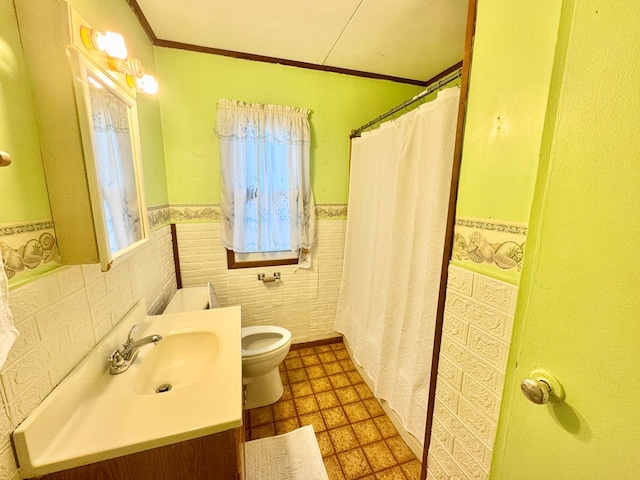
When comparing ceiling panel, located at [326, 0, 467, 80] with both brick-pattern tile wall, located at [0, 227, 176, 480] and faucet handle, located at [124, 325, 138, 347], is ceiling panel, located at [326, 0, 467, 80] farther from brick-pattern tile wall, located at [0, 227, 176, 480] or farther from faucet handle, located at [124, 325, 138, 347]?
faucet handle, located at [124, 325, 138, 347]

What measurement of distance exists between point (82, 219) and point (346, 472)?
1.56 meters

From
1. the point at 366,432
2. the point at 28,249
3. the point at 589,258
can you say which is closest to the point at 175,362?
the point at 28,249

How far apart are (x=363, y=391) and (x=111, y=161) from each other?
1917mm

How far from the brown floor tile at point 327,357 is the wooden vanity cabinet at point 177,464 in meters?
1.41

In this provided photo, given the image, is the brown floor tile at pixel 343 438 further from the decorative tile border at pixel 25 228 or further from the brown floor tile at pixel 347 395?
the decorative tile border at pixel 25 228

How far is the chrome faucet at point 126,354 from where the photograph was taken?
0.88 meters

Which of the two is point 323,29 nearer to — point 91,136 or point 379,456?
point 91,136

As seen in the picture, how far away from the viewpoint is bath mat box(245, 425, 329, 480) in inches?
49.2

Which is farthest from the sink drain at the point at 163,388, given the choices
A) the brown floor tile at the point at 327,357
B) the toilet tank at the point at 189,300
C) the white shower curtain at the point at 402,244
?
the brown floor tile at the point at 327,357

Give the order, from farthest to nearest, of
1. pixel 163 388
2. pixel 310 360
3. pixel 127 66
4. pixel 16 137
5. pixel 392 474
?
pixel 310 360
pixel 392 474
pixel 163 388
pixel 127 66
pixel 16 137

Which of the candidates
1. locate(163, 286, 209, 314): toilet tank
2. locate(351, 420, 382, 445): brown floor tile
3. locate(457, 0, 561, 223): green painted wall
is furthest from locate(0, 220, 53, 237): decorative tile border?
locate(351, 420, 382, 445): brown floor tile

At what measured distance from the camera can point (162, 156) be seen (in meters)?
1.65

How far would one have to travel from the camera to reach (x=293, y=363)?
6.76 feet

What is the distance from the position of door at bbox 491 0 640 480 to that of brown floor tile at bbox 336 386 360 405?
1319mm
